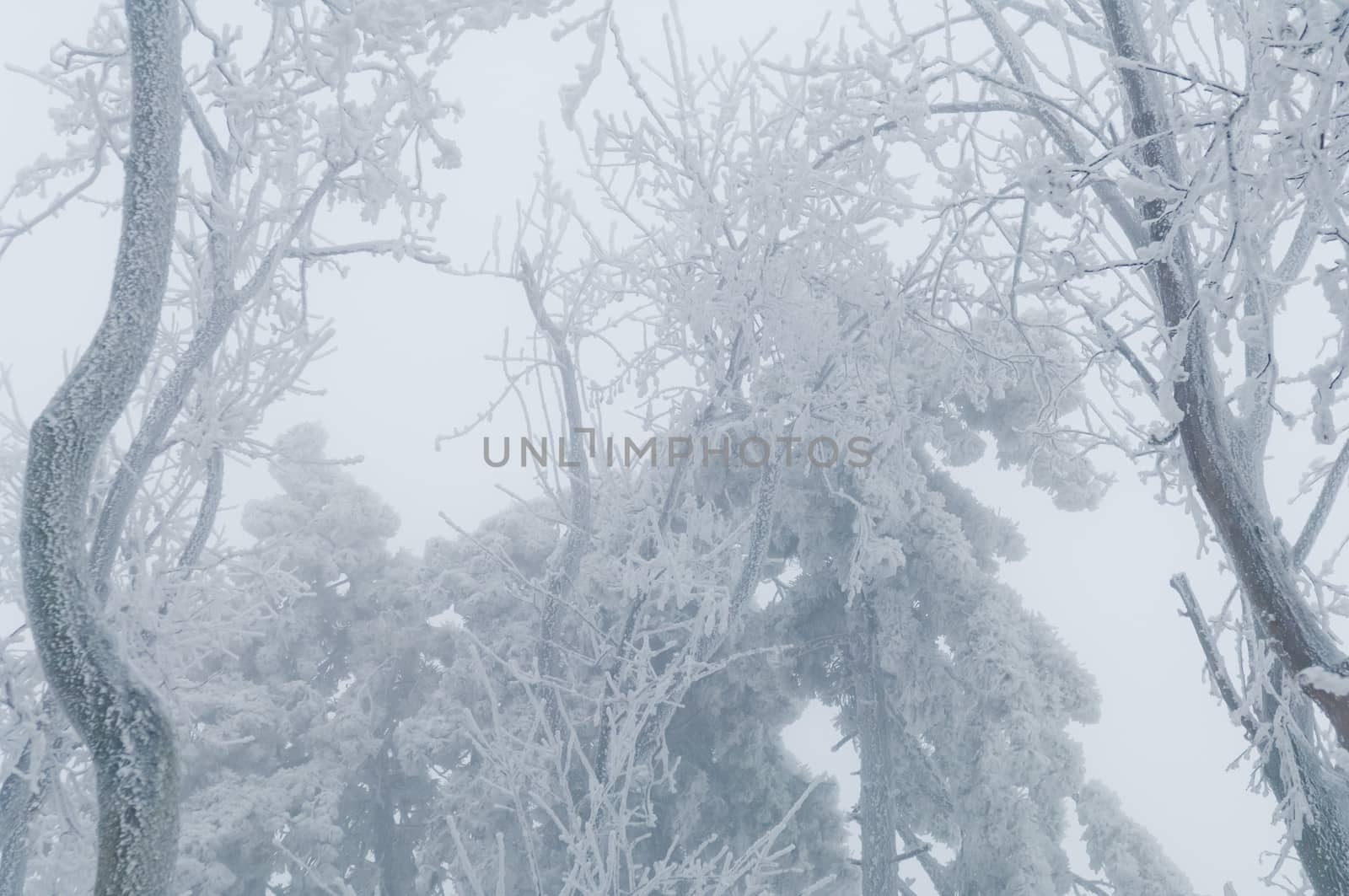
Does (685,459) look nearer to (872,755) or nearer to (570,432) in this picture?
(570,432)

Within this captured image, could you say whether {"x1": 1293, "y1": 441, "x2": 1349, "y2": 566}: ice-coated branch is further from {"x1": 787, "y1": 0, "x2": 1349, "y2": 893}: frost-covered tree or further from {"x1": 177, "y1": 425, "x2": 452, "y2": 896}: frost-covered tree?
{"x1": 177, "y1": 425, "x2": 452, "y2": 896}: frost-covered tree

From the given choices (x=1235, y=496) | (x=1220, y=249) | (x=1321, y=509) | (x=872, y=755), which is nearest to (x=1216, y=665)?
(x=1321, y=509)

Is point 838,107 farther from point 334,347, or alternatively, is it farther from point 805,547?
point 805,547

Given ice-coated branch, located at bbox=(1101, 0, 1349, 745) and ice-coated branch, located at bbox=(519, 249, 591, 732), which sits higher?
ice-coated branch, located at bbox=(519, 249, 591, 732)

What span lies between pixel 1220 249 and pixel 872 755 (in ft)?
31.6

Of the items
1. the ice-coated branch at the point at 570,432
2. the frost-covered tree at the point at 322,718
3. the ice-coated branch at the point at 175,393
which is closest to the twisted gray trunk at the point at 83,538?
the ice-coated branch at the point at 175,393

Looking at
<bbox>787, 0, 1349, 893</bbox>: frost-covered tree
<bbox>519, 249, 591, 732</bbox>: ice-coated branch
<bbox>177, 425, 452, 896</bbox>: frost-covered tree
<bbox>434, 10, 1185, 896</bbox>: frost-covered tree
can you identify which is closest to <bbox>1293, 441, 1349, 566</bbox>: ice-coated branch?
<bbox>787, 0, 1349, 893</bbox>: frost-covered tree

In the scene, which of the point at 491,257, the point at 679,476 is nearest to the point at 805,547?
the point at 679,476

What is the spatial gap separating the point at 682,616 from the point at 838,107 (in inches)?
296

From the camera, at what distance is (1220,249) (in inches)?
75.5

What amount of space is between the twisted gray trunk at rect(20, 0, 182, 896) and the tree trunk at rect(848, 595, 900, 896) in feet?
28.8

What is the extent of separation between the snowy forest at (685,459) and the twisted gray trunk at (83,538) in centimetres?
1

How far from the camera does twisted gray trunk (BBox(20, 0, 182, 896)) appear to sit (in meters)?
2.46

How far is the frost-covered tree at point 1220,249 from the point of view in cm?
178
